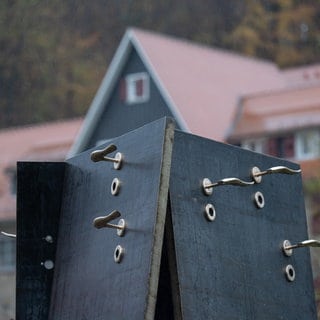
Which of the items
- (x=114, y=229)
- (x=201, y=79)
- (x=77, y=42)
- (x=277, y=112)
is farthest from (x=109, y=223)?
(x=77, y=42)

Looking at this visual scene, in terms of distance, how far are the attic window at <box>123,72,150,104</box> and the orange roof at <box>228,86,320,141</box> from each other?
2.00 meters

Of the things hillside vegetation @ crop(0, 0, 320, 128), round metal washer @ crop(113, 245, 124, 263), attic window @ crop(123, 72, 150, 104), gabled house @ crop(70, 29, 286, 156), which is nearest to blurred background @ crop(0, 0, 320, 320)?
hillside vegetation @ crop(0, 0, 320, 128)

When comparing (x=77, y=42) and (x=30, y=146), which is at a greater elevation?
(x=77, y=42)

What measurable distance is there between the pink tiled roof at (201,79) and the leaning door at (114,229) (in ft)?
53.8

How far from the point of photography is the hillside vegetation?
39500mm

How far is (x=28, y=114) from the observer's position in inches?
1606

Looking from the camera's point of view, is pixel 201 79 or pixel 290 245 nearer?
pixel 290 245

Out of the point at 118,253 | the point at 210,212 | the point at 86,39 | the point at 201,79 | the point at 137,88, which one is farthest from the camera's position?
the point at 86,39

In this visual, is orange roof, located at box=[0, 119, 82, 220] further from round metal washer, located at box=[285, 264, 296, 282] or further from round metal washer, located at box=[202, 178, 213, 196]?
round metal washer, located at box=[202, 178, 213, 196]

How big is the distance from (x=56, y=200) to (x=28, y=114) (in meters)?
31.1

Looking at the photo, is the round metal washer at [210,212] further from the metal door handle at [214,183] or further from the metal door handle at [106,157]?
the metal door handle at [106,157]

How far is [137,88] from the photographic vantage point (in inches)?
1132

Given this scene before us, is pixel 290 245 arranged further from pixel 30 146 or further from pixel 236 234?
pixel 30 146

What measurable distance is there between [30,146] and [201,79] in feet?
18.6
